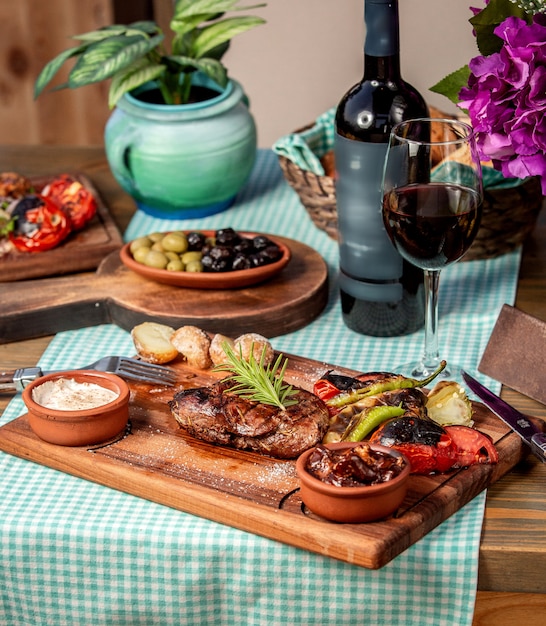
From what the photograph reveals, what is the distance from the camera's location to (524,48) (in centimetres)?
129

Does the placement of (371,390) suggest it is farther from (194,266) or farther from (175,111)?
(175,111)

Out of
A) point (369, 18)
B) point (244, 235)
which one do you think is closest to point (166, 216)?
point (244, 235)

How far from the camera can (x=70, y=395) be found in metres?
1.31

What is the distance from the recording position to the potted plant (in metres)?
1.98

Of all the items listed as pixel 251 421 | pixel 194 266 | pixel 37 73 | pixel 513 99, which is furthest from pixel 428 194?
pixel 37 73

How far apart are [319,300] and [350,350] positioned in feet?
0.49

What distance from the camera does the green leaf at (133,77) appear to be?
6.47 ft

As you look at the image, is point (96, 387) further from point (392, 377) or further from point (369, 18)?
point (369, 18)

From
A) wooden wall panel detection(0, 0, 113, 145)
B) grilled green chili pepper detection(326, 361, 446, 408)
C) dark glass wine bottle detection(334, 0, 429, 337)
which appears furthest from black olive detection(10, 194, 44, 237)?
wooden wall panel detection(0, 0, 113, 145)

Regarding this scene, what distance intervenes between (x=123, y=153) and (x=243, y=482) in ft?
3.32

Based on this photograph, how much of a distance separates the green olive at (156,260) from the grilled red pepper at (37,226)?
27 cm

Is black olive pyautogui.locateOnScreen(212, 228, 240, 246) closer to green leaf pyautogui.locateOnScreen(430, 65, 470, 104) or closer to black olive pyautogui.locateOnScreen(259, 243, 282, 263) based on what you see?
black olive pyautogui.locateOnScreen(259, 243, 282, 263)

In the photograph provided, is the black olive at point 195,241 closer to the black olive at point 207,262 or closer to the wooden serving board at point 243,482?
the black olive at point 207,262

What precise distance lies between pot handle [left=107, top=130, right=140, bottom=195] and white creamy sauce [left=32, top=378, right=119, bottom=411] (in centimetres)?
80
